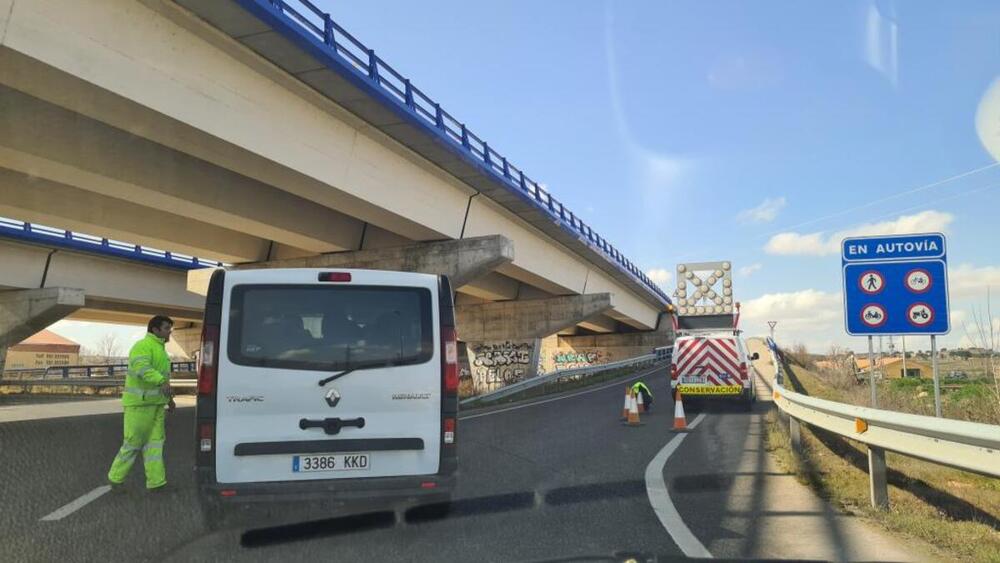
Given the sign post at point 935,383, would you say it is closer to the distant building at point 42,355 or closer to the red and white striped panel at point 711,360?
the red and white striped panel at point 711,360

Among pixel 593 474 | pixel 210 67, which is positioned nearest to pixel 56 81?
pixel 210 67

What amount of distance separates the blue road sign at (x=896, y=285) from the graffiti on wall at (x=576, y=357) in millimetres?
46621

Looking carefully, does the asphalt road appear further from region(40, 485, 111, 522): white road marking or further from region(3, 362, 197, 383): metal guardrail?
region(3, 362, 197, 383): metal guardrail

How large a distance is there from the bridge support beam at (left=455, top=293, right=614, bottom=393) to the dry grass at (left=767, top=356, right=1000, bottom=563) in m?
24.2

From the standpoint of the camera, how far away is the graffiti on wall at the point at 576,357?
55.8m

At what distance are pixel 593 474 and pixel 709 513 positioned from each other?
204cm

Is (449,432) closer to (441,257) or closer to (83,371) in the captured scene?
(441,257)

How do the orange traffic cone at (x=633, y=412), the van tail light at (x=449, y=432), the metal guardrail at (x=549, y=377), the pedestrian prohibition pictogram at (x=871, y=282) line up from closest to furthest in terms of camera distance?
the van tail light at (x=449, y=432) < the pedestrian prohibition pictogram at (x=871, y=282) < the orange traffic cone at (x=633, y=412) < the metal guardrail at (x=549, y=377)

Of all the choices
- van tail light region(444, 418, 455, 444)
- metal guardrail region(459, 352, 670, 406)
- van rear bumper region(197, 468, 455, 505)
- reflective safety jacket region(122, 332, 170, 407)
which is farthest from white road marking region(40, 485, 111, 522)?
metal guardrail region(459, 352, 670, 406)

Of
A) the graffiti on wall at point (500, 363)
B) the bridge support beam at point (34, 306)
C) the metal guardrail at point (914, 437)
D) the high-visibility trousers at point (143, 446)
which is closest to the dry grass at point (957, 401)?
the metal guardrail at point (914, 437)

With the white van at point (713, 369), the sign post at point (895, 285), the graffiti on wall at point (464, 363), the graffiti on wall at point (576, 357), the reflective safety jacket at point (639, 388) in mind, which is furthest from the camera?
the graffiti on wall at point (576, 357)

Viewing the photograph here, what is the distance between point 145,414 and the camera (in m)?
6.73

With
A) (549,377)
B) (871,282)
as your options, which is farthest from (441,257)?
(871,282)

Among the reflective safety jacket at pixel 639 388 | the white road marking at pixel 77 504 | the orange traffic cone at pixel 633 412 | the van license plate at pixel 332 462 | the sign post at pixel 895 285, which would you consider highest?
the sign post at pixel 895 285
